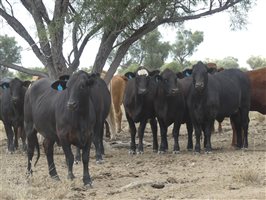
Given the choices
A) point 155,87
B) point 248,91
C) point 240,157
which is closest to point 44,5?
point 155,87

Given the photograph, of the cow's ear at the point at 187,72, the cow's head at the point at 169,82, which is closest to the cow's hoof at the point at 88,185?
the cow's head at the point at 169,82

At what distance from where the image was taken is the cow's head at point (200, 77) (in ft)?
37.7

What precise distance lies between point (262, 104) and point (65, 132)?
6699 mm

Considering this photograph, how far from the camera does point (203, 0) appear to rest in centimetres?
1303

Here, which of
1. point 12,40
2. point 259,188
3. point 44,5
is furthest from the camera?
point 12,40

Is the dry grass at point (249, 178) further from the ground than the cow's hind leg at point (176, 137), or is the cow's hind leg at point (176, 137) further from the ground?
the cow's hind leg at point (176, 137)

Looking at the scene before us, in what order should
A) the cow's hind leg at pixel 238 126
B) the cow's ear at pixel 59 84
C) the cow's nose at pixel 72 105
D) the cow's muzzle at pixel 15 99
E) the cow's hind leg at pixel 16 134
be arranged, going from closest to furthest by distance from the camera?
the cow's nose at pixel 72 105 → the cow's ear at pixel 59 84 → the cow's hind leg at pixel 238 126 → the cow's muzzle at pixel 15 99 → the cow's hind leg at pixel 16 134

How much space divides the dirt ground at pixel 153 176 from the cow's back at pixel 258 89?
927mm

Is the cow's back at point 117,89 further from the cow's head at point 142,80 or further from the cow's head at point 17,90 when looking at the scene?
the cow's head at point 142,80

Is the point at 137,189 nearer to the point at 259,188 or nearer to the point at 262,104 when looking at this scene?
the point at 259,188

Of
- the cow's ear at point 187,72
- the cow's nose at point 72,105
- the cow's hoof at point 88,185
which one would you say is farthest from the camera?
the cow's ear at point 187,72

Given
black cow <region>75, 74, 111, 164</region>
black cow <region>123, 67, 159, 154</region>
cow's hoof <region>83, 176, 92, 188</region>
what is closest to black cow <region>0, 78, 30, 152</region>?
black cow <region>123, 67, 159, 154</region>

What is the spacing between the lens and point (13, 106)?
13594mm

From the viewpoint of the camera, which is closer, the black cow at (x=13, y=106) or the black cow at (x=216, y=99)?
the black cow at (x=216, y=99)
